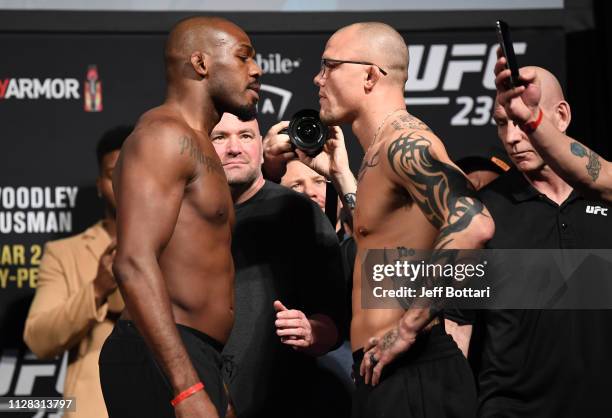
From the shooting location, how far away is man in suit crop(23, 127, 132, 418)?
3.65m

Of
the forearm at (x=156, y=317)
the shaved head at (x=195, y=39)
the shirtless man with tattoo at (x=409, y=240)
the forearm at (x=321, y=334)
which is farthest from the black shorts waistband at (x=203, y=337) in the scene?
the shaved head at (x=195, y=39)

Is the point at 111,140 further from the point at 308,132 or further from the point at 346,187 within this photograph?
the point at 346,187

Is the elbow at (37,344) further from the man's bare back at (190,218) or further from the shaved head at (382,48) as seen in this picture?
the shaved head at (382,48)

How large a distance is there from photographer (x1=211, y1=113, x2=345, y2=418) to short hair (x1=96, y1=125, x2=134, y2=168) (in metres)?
0.68

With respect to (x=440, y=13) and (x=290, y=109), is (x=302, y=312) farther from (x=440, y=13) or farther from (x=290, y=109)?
(x=440, y=13)

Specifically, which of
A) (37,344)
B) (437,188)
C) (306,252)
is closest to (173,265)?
(437,188)

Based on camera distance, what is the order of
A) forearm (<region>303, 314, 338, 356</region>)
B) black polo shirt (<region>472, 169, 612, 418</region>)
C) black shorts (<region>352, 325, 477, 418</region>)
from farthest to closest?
1. black polo shirt (<region>472, 169, 612, 418</region>)
2. forearm (<region>303, 314, 338, 356</region>)
3. black shorts (<region>352, 325, 477, 418</region>)

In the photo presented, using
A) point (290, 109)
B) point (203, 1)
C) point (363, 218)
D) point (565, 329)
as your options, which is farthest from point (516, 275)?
point (203, 1)

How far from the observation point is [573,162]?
9.33ft

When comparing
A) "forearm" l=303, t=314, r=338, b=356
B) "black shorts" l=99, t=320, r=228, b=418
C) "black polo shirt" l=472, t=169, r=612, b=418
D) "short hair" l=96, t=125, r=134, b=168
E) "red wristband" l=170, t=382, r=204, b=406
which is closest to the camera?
"red wristband" l=170, t=382, r=204, b=406

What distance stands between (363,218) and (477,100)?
1469 mm

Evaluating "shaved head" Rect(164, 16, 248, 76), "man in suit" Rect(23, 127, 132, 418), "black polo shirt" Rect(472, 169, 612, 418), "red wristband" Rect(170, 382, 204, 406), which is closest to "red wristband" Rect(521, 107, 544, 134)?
"black polo shirt" Rect(472, 169, 612, 418)
